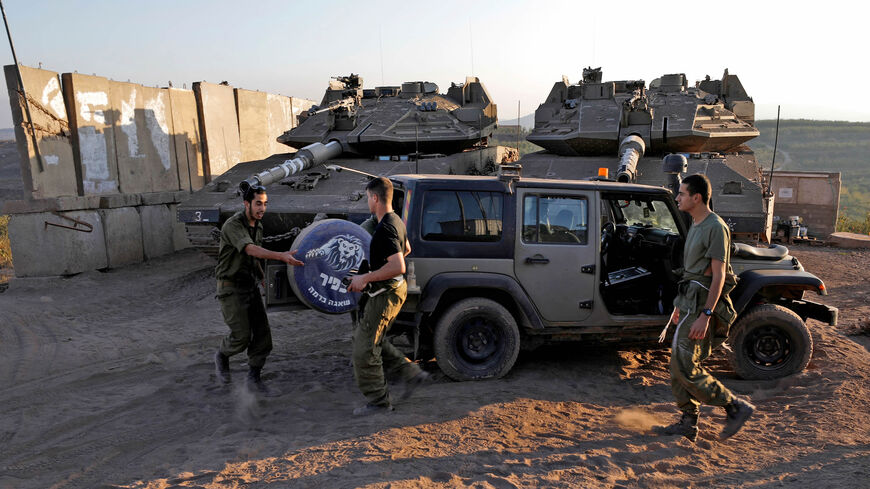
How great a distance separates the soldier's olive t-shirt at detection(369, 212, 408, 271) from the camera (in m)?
4.25

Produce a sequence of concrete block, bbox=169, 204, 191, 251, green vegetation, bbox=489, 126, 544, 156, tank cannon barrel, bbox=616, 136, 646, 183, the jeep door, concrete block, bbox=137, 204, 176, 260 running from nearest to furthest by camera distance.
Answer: the jeep door < tank cannon barrel, bbox=616, 136, 646, 183 < concrete block, bbox=137, 204, 176, 260 < green vegetation, bbox=489, 126, 544, 156 < concrete block, bbox=169, 204, 191, 251

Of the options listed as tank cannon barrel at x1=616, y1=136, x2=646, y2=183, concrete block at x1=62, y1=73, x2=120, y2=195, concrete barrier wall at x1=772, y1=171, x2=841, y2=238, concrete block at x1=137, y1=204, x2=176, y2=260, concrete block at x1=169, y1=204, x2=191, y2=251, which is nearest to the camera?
tank cannon barrel at x1=616, y1=136, x2=646, y2=183

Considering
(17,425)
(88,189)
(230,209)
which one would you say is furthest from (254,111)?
(17,425)

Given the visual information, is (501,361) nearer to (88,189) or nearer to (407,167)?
(407,167)

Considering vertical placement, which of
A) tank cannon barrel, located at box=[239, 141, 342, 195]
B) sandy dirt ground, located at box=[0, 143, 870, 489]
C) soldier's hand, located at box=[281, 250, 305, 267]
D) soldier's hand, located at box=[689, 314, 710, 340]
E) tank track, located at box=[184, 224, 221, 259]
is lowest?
sandy dirt ground, located at box=[0, 143, 870, 489]

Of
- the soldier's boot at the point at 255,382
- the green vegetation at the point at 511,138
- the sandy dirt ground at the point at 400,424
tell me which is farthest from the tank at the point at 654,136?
the soldier's boot at the point at 255,382

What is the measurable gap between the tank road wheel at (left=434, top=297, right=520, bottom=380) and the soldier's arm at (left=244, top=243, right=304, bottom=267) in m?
1.25

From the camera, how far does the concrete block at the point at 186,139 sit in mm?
12953

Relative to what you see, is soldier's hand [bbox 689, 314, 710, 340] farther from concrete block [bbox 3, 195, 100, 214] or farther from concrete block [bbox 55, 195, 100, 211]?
concrete block [bbox 55, 195, 100, 211]

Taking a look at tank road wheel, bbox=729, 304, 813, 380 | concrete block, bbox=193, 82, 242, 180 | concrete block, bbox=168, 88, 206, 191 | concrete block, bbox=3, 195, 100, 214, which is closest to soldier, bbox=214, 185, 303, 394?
tank road wheel, bbox=729, 304, 813, 380

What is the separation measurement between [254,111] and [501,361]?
12.5 metres

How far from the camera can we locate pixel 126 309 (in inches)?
338

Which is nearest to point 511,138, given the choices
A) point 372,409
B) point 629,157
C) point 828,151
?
point 828,151

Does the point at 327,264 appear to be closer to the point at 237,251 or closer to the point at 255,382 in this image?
the point at 237,251
